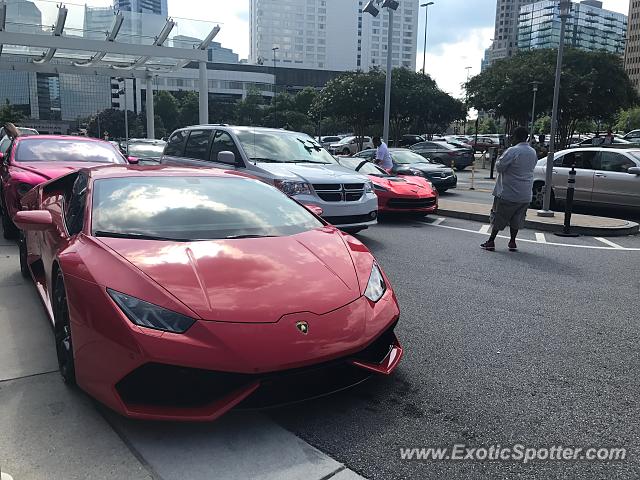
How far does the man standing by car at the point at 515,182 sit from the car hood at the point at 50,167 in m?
5.70

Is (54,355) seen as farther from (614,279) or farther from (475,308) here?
(614,279)

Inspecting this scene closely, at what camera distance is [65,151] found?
8.40 meters

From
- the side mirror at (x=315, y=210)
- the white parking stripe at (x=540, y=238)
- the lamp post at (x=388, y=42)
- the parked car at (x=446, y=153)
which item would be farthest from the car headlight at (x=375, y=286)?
the parked car at (x=446, y=153)

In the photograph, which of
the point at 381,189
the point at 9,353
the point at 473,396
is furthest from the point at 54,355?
the point at 381,189

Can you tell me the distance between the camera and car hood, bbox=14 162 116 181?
7.29 m

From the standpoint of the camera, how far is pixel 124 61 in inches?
899

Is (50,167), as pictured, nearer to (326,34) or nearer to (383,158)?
(383,158)

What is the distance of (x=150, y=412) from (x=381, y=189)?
8136 mm

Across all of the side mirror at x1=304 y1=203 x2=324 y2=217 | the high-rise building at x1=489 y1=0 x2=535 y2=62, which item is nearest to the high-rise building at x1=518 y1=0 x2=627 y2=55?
the side mirror at x1=304 y1=203 x2=324 y2=217

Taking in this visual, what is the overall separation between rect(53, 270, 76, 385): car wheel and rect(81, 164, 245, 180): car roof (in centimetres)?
105

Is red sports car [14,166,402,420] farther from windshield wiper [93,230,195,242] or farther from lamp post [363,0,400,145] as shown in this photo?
lamp post [363,0,400,145]

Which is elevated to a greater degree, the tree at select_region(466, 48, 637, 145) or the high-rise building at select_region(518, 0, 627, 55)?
the high-rise building at select_region(518, 0, 627, 55)

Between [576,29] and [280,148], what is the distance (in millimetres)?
60833

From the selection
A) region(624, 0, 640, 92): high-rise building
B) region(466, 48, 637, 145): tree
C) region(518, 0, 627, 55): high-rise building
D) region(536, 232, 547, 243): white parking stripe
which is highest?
region(624, 0, 640, 92): high-rise building
